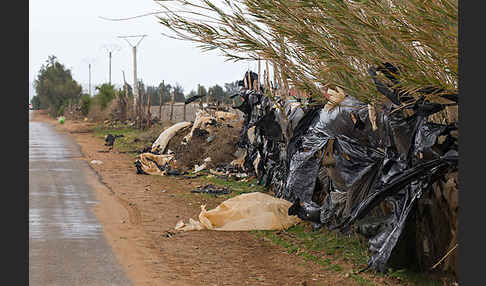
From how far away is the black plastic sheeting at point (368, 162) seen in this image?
16.8 ft

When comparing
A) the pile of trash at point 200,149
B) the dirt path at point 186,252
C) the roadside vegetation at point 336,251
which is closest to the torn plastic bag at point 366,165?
the roadside vegetation at point 336,251

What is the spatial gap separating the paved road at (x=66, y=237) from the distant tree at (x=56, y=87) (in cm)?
4909

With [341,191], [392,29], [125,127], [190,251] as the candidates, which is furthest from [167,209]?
[125,127]

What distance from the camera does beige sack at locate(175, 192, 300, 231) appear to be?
8578 mm

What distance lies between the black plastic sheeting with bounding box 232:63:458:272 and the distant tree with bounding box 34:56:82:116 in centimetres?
5460

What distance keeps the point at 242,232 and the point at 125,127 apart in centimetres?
2644

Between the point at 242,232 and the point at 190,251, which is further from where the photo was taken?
the point at 242,232

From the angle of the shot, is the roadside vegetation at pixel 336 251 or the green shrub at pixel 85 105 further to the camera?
the green shrub at pixel 85 105

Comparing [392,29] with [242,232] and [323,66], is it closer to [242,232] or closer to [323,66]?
[323,66]

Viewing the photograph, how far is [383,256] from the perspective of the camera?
586 centimetres

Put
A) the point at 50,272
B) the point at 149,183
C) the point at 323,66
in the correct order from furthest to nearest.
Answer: the point at 149,183 < the point at 50,272 < the point at 323,66

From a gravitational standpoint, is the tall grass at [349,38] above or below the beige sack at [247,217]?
above

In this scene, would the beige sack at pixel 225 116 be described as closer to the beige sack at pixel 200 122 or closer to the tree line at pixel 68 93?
the beige sack at pixel 200 122

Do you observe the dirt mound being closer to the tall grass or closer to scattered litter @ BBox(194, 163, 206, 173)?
scattered litter @ BBox(194, 163, 206, 173)
